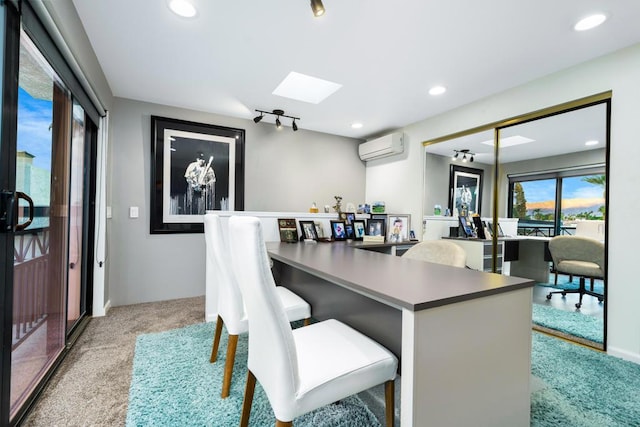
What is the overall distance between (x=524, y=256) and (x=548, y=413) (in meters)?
1.82

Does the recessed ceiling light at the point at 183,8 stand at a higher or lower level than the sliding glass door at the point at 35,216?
higher

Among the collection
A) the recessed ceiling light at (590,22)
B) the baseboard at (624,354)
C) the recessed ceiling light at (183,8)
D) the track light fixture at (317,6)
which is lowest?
the baseboard at (624,354)

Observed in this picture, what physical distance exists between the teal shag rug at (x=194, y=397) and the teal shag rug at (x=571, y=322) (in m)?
2.13

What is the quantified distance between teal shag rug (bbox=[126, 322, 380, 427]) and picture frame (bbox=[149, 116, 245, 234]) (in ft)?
5.39

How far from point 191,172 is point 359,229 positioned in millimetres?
2173

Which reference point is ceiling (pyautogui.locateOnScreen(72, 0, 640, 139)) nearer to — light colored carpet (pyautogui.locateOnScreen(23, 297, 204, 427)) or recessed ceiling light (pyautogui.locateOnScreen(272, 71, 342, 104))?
recessed ceiling light (pyautogui.locateOnScreen(272, 71, 342, 104))

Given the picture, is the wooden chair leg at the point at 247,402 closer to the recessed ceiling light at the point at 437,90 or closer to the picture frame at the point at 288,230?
the picture frame at the point at 288,230

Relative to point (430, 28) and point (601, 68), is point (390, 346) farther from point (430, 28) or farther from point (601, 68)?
point (601, 68)

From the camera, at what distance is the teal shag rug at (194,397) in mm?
1380

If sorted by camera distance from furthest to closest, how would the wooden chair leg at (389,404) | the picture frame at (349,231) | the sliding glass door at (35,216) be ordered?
1. the picture frame at (349,231)
2. the sliding glass door at (35,216)
3. the wooden chair leg at (389,404)

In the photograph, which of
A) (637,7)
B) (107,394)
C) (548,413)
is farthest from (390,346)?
(637,7)

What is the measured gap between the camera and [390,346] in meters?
1.40

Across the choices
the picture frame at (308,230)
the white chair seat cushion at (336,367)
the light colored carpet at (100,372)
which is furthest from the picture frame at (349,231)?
the white chair seat cushion at (336,367)

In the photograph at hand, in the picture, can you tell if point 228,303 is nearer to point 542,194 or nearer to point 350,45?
point 350,45
